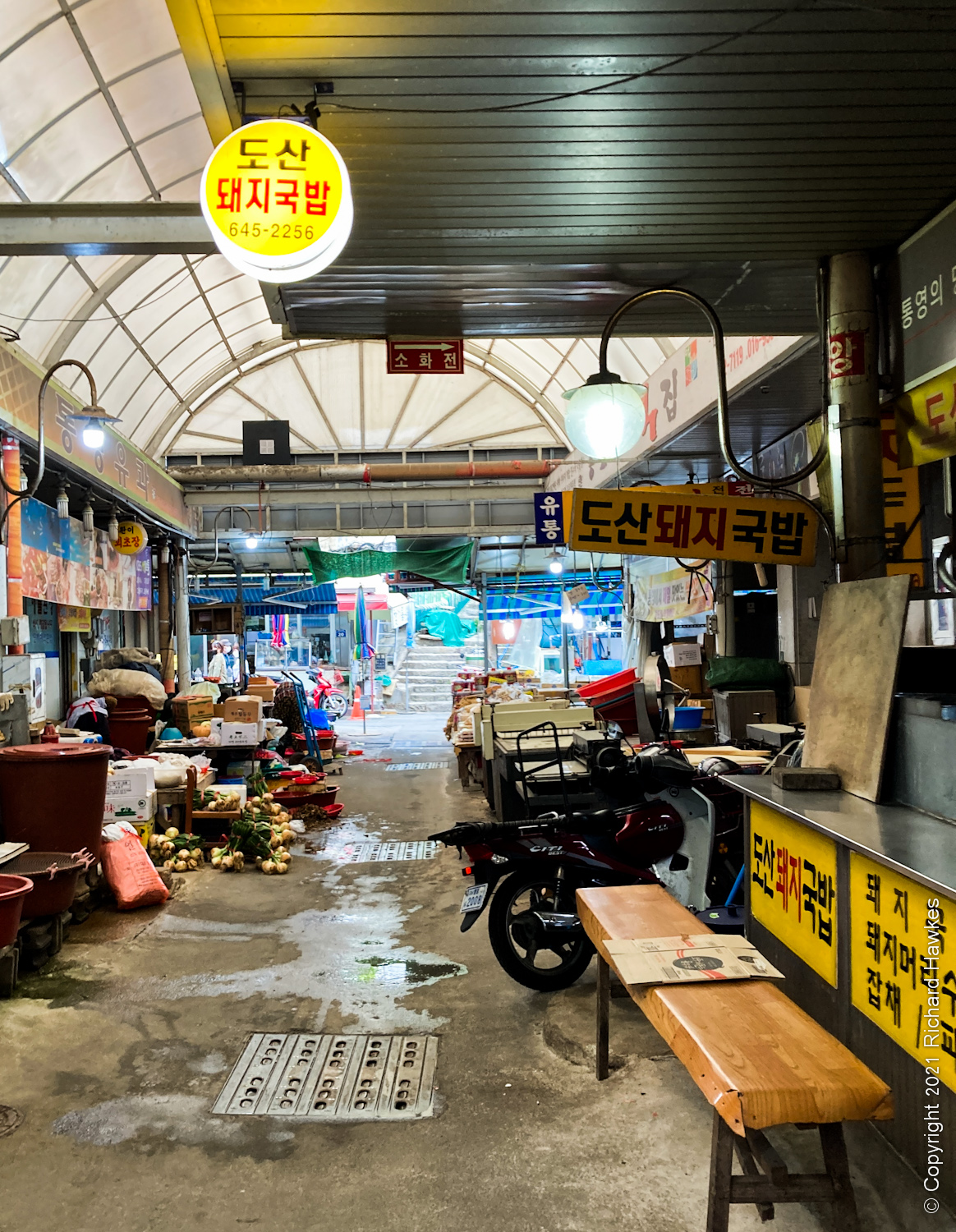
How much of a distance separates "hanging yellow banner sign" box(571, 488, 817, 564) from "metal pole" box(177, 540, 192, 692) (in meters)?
12.5

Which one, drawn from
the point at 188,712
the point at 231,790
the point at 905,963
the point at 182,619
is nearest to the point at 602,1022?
the point at 905,963

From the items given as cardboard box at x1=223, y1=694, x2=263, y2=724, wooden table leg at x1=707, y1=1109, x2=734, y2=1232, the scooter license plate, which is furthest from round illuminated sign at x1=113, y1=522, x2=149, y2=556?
wooden table leg at x1=707, y1=1109, x2=734, y2=1232

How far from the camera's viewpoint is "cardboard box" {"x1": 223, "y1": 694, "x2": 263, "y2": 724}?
36.5 ft

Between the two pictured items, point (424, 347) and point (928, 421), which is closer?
point (928, 421)

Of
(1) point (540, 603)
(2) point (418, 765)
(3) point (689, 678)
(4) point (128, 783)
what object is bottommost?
(2) point (418, 765)

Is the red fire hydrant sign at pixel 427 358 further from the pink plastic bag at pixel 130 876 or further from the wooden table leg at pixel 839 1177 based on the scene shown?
the wooden table leg at pixel 839 1177

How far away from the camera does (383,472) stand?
15648mm

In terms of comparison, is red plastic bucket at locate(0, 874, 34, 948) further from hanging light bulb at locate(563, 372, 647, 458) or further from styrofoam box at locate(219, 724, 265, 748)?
styrofoam box at locate(219, 724, 265, 748)

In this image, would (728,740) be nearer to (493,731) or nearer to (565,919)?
(493,731)

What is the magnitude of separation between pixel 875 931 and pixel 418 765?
11.9 metres

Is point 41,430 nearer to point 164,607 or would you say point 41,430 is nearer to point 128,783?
point 128,783

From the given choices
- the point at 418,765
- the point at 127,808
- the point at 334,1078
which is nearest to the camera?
the point at 334,1078

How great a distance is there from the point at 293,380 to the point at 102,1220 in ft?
46.6

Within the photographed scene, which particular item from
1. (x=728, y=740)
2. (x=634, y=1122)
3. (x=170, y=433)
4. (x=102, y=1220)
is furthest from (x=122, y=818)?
(x=170, y=433)
